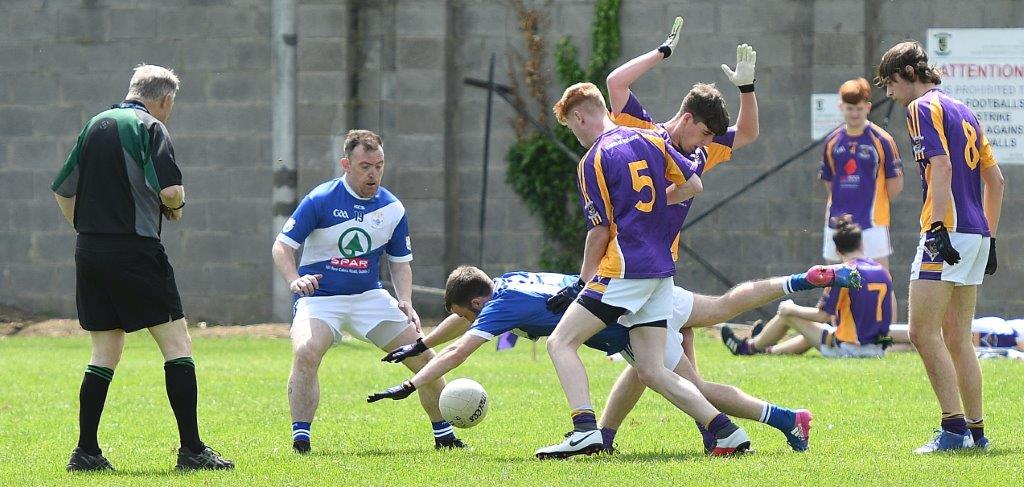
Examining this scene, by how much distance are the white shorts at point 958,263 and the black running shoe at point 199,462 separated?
359 cm

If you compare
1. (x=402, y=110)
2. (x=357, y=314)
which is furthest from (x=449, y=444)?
(x=402, y=110)

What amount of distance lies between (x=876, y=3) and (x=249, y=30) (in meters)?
7.26

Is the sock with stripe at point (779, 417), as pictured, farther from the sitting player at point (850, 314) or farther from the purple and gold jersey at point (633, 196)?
the sitting player at point (850, 314)

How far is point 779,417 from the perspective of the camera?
7.30 m

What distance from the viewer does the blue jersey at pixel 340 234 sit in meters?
8.18

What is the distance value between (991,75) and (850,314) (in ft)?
16.1

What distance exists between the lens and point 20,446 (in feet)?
26.8

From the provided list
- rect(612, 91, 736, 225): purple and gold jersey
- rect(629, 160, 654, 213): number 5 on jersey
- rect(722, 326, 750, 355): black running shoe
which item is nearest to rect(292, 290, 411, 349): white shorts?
rect(612, 91, 736, 225): purple and gold jersey

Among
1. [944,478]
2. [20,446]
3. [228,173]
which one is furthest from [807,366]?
[228,173]

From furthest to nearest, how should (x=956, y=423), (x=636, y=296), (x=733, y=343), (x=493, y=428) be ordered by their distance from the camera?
(x=733, y=343)
(x=493, y=428)
(x=956, y=423)
(x=636, y=296)

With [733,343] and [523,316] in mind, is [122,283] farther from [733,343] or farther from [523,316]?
[733,343]

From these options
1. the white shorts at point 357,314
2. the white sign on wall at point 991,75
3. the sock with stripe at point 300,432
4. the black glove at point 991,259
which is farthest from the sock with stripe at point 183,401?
the white sign on wall at point 991,75

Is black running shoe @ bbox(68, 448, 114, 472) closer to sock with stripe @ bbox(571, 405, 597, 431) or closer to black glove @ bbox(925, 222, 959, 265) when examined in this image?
sock with stripe @ bbox(571, 405, 597, 431)

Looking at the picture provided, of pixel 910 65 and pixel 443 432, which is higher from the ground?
pixel 910 65
